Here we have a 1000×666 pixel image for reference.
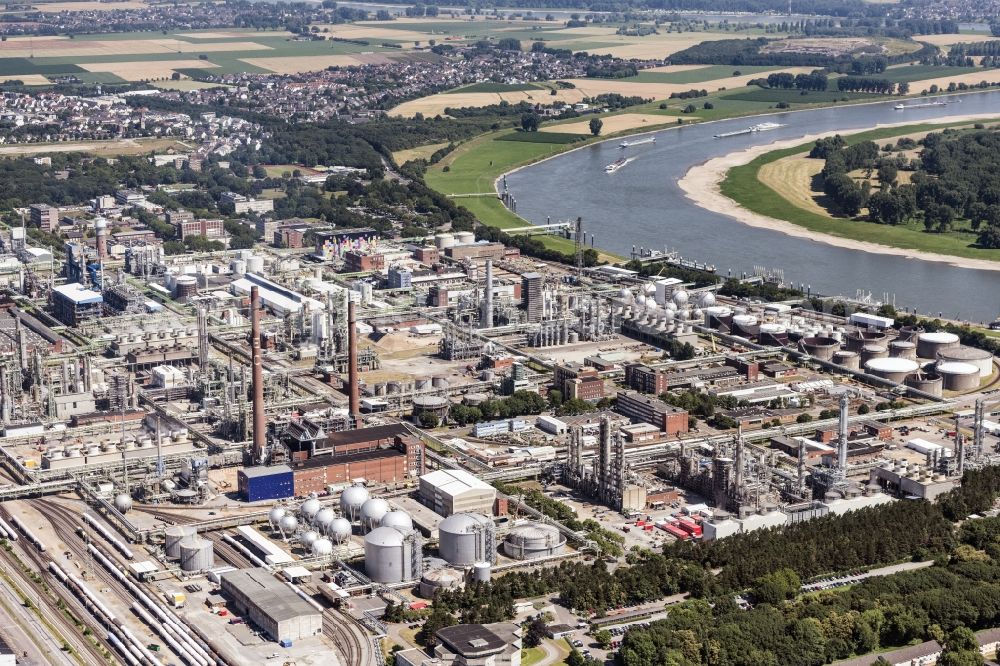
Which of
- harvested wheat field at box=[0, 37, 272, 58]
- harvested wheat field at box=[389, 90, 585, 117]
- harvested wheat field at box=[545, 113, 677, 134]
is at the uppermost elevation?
harvested wheat field at box=[0, 37, 272, 58]

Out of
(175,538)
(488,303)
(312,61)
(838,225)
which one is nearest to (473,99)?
(312,61)

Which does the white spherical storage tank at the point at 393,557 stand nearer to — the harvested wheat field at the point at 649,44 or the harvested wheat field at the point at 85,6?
the harvested wheat field at the point at 649,44

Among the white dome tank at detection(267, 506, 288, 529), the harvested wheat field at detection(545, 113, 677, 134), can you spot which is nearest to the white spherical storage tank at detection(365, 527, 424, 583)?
the white dome tank at detection(267, 506, 288, 529)

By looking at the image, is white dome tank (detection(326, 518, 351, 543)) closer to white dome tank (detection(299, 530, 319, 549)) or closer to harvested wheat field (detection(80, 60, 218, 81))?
white dome tank (detection(299, 530, 319, 549))

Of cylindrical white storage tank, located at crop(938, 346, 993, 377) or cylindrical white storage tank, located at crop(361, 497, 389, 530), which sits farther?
cylindrical white storage tank, located at crop(938, 346, 993, 377)

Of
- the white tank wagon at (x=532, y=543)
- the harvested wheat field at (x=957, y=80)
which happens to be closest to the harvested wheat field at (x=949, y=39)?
the harvested wheat field at (x=957, y=80)

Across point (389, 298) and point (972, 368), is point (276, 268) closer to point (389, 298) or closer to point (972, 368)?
point (389, 298)
